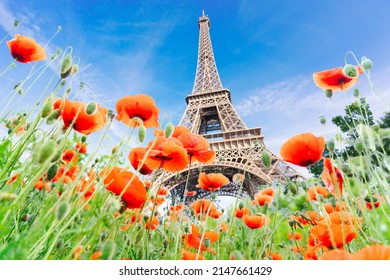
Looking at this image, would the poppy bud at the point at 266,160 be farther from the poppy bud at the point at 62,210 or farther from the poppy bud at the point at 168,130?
the poppy bud at the point at 62,210

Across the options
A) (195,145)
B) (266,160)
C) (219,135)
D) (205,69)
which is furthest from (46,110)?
(205,69)

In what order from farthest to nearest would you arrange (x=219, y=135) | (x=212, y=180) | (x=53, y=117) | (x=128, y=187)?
1. (x=219, y=135)
2. (x=212, y=180)
3. (x=53, y=117)
4. (x=128, y=187)

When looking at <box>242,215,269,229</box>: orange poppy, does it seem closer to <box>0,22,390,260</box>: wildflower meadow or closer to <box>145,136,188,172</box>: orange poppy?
<box>0,22,390,260</box>: wildflower meadow

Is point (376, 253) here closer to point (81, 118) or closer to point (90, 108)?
point (90, 108)

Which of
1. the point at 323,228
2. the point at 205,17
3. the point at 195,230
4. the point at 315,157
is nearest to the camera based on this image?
the point at 323,228

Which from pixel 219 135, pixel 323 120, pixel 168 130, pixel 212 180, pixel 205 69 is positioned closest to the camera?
pixel 168 130

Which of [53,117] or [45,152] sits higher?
[53,117]
